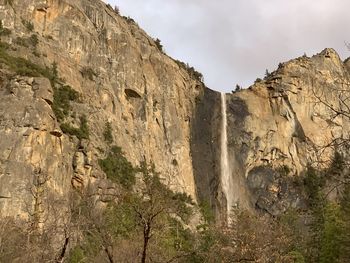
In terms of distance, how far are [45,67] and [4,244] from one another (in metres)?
30.4

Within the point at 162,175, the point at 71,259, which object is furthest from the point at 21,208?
the point at 162,175

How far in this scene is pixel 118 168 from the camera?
51562mm

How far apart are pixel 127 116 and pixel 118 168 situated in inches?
415

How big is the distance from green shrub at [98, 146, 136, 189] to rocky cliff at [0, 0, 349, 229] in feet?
3.55

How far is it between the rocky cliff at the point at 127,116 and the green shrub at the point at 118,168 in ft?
3.55

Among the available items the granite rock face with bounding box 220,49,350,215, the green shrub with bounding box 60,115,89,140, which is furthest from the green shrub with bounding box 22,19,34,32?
the granite rock face with bounding box 220,49,350,215

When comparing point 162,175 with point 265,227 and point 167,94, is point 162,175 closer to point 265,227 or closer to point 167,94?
point 167,94

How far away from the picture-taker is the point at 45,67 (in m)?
52.4

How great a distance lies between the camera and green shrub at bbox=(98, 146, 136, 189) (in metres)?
49.8

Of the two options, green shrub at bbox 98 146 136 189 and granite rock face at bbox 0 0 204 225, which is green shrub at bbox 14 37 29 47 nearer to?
granite rock face at bbox 0 0 204 225

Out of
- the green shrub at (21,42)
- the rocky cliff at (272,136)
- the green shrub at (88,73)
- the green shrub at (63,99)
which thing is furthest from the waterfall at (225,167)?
the green shrub at (21,42)

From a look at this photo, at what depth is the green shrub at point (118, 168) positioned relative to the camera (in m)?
49.8

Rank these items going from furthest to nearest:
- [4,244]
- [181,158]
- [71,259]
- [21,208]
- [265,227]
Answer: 1. [181,158]
2. [265,227]
3. [21,208]
4. [71,259]
5. [4,244]

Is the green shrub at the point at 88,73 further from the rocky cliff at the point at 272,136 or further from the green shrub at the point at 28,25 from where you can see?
the rocky cliff at the point at 272,136
